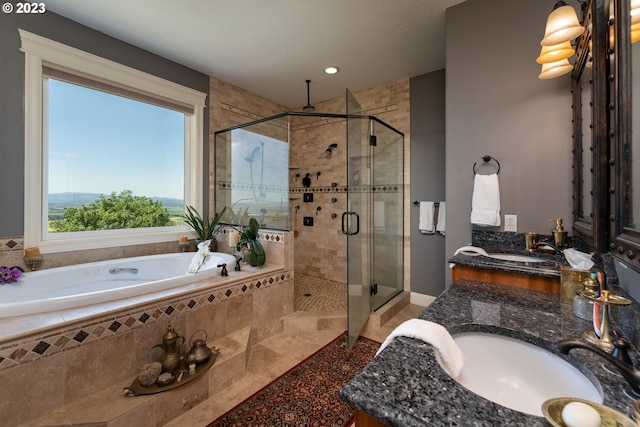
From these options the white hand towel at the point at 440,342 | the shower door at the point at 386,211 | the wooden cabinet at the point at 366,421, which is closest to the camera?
the wooden cabinet at the point at 366,421

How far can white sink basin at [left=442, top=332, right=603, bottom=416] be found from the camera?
0.68 m

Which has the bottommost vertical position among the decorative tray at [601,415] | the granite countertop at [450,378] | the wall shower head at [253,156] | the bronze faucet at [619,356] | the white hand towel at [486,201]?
the granite countertop at [450,378]

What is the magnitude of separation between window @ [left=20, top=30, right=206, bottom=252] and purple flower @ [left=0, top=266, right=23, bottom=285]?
267 mm

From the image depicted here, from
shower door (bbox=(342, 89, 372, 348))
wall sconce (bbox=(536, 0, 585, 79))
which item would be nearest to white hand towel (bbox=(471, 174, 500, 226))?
wall sconce (bbox=(536, 0, 585, 79))

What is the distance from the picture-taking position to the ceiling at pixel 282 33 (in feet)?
7.04

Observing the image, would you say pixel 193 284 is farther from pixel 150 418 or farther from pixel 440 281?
pixel 440 281

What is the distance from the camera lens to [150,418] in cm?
139

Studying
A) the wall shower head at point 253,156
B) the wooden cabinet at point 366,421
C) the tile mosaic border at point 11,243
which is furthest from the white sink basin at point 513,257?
the tile mosaic border at point 11,243

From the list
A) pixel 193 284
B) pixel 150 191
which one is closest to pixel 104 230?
pixel 150 191

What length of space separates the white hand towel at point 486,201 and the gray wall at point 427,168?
1.12 meters

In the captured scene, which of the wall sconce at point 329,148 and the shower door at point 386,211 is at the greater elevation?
the wall sconce at point 329,148

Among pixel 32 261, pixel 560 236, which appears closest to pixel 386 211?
pixel 560 236

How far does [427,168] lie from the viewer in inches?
124

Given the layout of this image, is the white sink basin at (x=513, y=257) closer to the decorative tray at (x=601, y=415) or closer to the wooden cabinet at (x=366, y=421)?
the decorative tray at (x=601, y=415)
